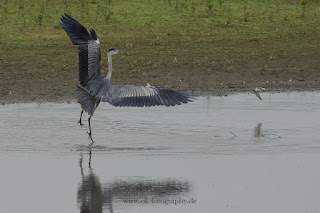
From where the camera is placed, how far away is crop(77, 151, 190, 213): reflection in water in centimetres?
669

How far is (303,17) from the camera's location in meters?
21.4

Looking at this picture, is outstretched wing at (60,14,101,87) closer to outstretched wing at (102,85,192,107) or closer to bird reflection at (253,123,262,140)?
outstretched wing at (102,85,192,107)

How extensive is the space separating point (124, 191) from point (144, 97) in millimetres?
2405

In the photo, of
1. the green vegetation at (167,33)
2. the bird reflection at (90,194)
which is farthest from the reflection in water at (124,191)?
the green vegetation at (167,33)

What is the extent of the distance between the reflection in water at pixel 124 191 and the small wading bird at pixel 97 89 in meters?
1.86

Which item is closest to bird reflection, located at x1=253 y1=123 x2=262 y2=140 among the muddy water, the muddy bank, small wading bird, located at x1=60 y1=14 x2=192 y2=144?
the muddy water

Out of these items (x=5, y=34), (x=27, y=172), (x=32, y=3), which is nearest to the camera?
(x=27, y=172)

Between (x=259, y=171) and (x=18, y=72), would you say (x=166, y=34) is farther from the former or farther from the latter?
(x=259, y=171)

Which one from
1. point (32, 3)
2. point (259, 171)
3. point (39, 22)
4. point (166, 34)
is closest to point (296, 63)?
point (166, 34)

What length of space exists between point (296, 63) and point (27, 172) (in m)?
10.1

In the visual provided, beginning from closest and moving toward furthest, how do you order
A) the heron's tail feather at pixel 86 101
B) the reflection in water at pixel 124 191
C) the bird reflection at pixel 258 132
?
the reflection in water at pixel 124 191 → the heron's tail feather at pixel 86 101 → the bird reflection at pixel 258 132

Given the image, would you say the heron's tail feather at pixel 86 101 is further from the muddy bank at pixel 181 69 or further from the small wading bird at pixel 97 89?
the muddy bank at pixel 181 69

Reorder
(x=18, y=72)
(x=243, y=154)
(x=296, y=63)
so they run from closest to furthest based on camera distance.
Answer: (x=243, y=154) < (x=18, y=72) < (x=296, y=63)

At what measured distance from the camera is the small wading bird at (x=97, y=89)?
927 centimetres
